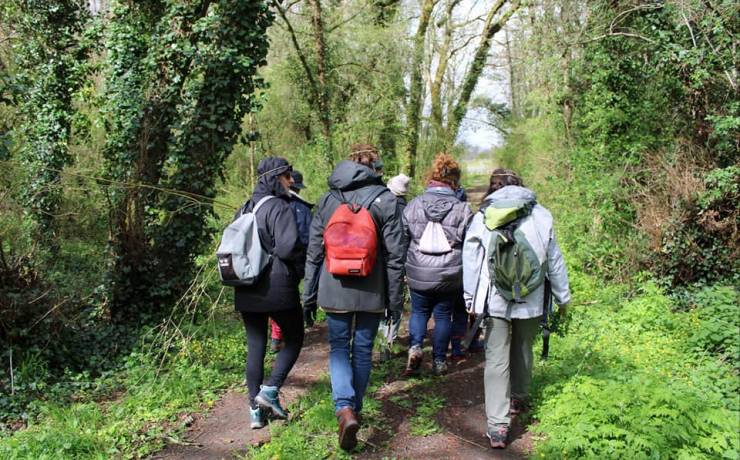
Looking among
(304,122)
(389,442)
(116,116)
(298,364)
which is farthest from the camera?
(304,122)

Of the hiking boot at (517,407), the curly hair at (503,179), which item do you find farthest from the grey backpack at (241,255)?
the hiking boot at (517,407)

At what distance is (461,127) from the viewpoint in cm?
1628

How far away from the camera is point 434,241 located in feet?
15.6

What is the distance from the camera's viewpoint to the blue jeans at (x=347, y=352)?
11.9 feet

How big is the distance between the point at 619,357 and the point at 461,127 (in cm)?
1208

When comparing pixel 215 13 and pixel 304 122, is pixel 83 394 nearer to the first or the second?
pixel 215 13

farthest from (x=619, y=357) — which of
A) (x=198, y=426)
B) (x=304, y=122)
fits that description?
(x=304, y=122)

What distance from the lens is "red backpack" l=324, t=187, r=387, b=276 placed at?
348 cm

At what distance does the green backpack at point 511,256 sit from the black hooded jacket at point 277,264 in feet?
4.46

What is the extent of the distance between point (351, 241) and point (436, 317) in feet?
5.87

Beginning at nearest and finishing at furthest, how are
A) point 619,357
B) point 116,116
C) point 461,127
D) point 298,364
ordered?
point 619,357, point 298,364, point 116,116, point 461,127

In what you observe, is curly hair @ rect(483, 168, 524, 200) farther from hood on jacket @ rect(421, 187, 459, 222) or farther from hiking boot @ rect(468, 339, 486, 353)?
hiking boot @ rect(468, 339, 486, 353)

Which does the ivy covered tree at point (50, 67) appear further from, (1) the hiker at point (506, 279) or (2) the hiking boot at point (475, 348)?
(1) the hiker at point (506, 279)

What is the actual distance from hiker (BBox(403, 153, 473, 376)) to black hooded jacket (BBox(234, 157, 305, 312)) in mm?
1278
